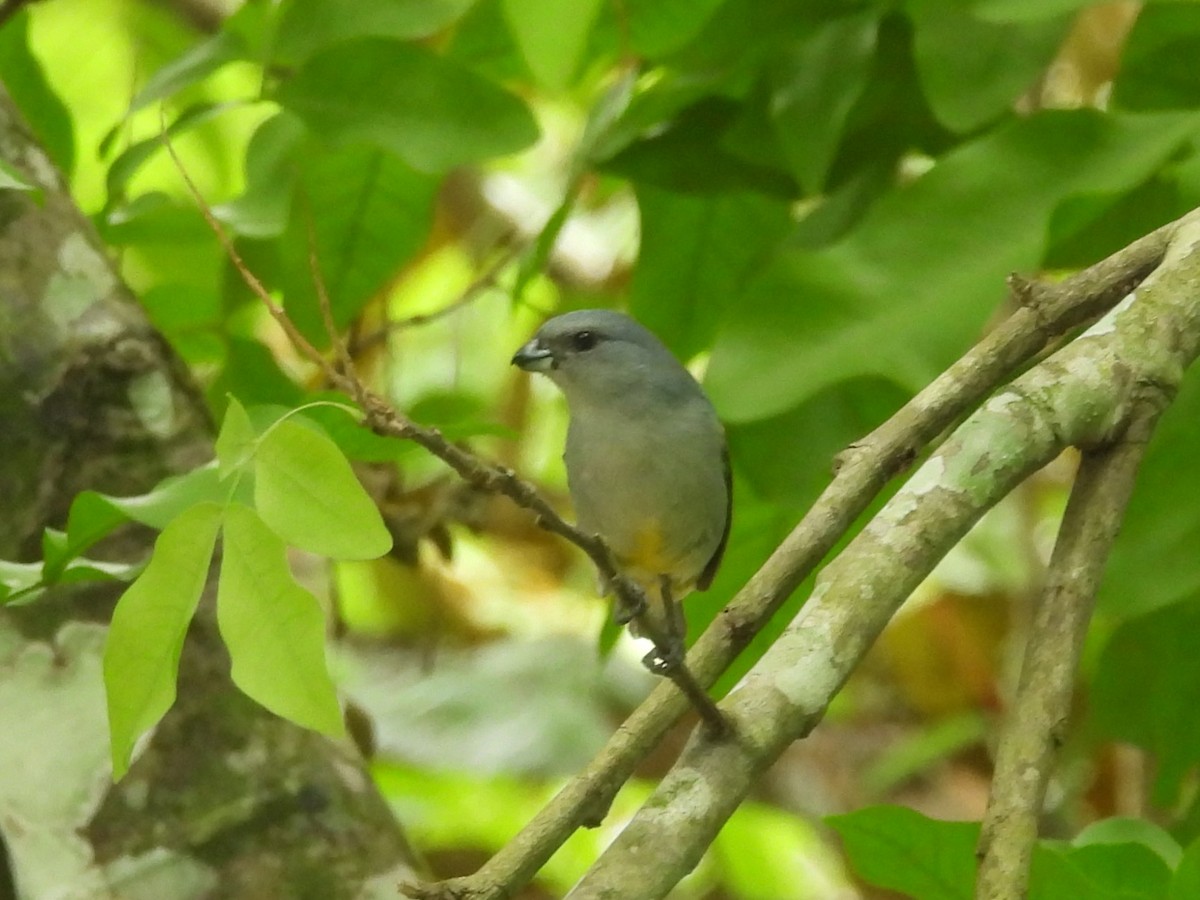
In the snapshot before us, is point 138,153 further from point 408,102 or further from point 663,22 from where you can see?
point 663,22

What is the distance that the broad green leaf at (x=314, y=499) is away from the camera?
78cm

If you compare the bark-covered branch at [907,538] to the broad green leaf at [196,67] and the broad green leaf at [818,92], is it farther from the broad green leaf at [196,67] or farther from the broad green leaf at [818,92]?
the broad green leaf at [196,67]

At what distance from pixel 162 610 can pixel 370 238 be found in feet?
3.21

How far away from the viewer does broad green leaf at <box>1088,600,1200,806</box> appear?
1469 mm

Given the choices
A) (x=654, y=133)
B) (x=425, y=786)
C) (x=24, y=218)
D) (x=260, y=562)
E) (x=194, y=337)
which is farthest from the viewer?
(x=425, y=786)

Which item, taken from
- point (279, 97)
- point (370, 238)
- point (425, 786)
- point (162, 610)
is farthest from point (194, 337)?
point (425, 786)

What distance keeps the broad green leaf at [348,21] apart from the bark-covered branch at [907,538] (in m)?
0.67

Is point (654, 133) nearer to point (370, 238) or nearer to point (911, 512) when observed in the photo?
point (370, 238)

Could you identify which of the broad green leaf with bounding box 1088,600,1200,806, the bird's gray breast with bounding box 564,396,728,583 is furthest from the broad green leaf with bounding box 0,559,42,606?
the broad green leaf with bounding box 1088,600,1200,806

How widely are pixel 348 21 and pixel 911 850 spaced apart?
0.95m

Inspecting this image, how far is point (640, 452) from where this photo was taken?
4.99 feet

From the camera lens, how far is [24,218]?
1520mm

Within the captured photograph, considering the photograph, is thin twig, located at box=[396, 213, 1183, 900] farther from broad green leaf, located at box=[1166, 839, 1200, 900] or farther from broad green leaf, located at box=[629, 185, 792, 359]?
broad green leaf, located at box=[629, 185, 792, 359]

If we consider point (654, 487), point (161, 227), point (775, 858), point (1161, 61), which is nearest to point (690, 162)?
point (654, 487)
